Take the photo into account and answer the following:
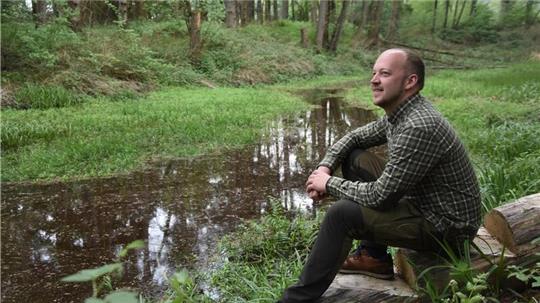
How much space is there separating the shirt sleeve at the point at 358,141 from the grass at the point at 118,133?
4.59 metres

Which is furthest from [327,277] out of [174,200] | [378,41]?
[378,41]

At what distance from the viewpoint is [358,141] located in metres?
3.53

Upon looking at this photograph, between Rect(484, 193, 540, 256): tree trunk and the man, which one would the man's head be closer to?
the man

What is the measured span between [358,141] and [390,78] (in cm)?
69

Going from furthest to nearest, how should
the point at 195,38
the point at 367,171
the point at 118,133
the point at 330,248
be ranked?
the point at 195,38 → the point at 118,133 → the point at 367,171 → the point at 330,248

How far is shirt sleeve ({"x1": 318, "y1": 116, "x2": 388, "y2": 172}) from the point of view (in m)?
3.47

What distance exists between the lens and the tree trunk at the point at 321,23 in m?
25.2

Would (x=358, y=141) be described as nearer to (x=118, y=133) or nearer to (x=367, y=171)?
(x=367, y=171)

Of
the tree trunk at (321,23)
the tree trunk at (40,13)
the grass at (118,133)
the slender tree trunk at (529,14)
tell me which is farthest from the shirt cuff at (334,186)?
the slender tree trunk at (529,14)

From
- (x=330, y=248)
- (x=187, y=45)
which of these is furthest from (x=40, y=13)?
(x=330, y=248)

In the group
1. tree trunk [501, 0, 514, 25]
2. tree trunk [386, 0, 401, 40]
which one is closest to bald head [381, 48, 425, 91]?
tree trunk [386, 0, 401, 40]

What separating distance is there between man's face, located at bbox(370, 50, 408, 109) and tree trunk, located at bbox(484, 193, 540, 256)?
111 cm

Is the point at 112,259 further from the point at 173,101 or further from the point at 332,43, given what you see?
the point at 332,43

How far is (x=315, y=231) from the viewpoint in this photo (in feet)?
15.7
